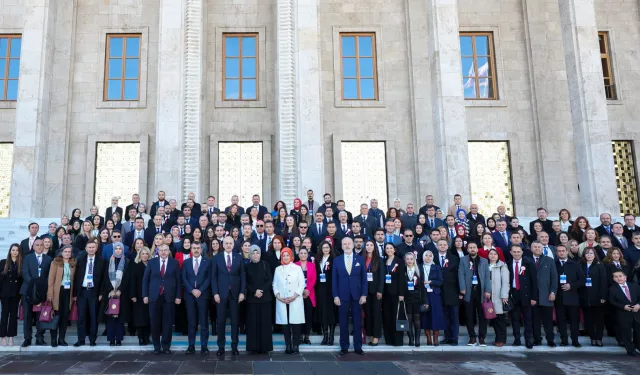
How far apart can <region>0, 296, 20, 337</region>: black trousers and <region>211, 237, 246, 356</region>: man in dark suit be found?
379 centimetres

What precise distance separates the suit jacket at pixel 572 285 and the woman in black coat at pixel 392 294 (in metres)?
3.14

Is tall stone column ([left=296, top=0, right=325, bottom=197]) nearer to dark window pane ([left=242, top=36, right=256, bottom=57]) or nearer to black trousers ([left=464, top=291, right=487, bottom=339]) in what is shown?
dark window pane ([left=242, top=36, right=256, bottom=57])

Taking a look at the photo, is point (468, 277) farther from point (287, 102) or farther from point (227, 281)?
point (287, 102)

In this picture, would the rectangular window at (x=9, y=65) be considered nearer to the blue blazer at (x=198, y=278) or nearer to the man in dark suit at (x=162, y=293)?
the man in dark suit at (x=162, y=293)

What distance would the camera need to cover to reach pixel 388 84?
64.8 feet

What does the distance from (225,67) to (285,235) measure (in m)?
10.7

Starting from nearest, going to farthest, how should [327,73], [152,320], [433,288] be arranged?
[152,320] < [433,288] < [327,73]

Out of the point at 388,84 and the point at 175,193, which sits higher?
the point at 388,84

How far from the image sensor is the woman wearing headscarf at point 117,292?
30.7 feet

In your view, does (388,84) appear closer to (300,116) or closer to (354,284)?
(300,116)

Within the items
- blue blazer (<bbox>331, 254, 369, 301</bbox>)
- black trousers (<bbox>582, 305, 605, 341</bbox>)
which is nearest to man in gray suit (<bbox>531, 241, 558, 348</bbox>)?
black trousers (<bbox>582, 305, 605, 341</bbox>)

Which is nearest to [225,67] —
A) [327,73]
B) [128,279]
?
[327,73]

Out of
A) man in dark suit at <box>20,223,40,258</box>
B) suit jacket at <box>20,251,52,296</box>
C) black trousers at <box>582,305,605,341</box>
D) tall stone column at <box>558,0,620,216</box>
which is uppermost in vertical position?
tall stone column at <box>558,0,620,216</box>

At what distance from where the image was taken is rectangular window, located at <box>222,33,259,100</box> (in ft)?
64.2
